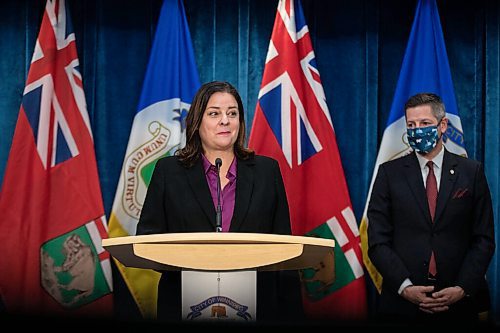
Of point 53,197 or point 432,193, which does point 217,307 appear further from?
point 53,197

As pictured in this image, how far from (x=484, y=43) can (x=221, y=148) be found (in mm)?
2406

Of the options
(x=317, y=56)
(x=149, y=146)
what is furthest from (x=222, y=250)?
(x=317, y=56)

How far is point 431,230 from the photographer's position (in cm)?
313

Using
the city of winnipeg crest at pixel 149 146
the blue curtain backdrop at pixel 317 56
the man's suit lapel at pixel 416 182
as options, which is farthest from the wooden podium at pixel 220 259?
the blue curtain backdrop at pixel 317 56

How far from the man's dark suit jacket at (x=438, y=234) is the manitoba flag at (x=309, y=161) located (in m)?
0.77

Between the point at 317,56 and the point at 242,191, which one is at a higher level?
the point at 317,56

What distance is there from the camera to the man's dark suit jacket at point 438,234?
3090mm

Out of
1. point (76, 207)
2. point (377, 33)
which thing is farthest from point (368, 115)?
point (76, 207)

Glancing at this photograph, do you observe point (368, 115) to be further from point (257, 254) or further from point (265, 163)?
point (257, 254)

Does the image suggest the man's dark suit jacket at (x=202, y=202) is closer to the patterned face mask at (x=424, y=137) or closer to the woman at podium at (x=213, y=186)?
the woman at podium at (x=213, y=186)

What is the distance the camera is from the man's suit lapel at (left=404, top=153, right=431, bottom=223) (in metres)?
3.15

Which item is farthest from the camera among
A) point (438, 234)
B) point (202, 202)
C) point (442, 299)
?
point (438, 234)

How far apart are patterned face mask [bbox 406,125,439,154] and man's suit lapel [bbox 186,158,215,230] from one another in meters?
1.07

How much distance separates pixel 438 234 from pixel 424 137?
0.42m
